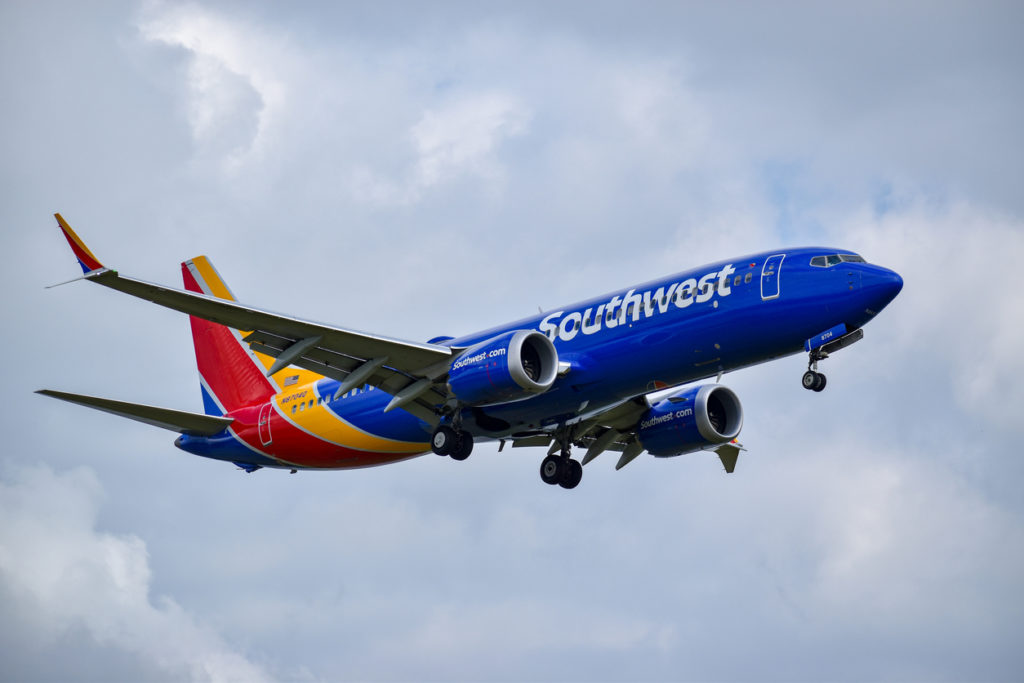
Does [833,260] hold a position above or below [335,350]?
above

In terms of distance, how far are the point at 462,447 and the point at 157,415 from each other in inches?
432

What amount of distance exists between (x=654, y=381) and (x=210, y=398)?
1870 centimetres

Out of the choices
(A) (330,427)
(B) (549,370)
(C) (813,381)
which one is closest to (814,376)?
(C) (813,381)

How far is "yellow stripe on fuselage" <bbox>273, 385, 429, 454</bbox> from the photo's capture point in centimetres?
3884

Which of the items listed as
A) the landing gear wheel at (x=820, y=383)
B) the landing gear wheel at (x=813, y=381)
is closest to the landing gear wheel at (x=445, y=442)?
the landing gear wheel at (x=813, y=381)

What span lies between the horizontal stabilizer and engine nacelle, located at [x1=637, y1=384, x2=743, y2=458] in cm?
1461

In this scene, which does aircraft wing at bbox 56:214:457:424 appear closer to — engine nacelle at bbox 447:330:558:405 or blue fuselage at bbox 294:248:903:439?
engine nacelle at bbox 447:330:558:405

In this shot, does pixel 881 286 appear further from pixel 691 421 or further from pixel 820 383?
pixel 691 421

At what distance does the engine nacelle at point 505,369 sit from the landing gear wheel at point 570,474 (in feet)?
23.3

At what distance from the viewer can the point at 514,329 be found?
36562 millimetres

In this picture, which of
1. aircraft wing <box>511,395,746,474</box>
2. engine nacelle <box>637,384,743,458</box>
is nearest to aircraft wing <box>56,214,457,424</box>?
aircraft wing <box>511,395,746,474</box>

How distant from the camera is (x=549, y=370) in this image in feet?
110

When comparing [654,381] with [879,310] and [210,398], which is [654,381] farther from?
[210,398]

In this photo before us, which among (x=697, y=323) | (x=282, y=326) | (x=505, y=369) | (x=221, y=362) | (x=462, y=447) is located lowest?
(x=462, y=447)
